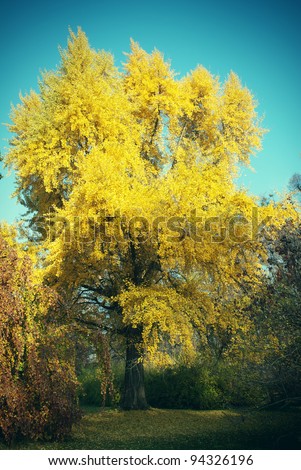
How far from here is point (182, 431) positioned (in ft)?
38.0

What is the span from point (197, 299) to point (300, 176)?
18.3 ft

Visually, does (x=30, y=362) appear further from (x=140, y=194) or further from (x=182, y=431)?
(x=140, y=194)

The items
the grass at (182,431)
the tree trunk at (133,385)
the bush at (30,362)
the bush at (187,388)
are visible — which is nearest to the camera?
the bush at (30,362)

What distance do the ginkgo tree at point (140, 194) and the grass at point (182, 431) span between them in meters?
1.92

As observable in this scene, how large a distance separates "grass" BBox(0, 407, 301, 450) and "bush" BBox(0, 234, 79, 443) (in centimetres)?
49

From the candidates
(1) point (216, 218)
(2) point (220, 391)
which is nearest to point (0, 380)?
(1) point (216, 218)

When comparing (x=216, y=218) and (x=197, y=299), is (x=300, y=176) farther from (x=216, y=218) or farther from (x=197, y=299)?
(x=197, y=299)

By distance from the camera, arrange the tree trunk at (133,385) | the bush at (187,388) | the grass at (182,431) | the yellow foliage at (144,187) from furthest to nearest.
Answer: the bush at (187,388)
the tree trunk at (133,385)
the yellow foliage at (144,187)
the grass at (182,431)

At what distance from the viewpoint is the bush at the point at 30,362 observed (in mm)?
8344

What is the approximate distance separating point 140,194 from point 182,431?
6551mm

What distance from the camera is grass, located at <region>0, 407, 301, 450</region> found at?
9.24 m
